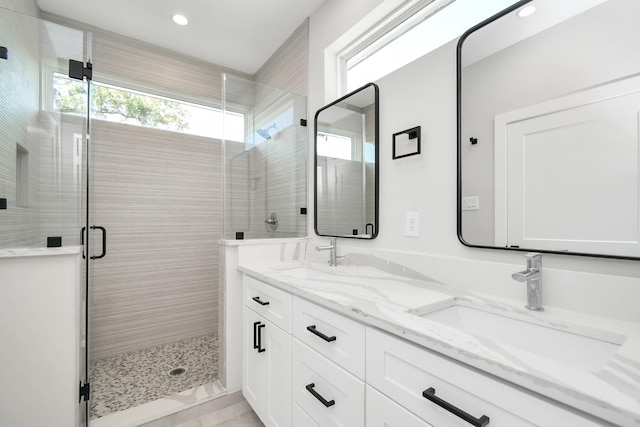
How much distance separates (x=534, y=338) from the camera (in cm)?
86

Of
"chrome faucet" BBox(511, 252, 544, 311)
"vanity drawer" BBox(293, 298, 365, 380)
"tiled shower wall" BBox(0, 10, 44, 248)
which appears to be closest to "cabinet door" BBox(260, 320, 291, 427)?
"vanity drawer" BBox(293, 298, 365, 380)

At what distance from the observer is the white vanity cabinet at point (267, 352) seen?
129 centimetres

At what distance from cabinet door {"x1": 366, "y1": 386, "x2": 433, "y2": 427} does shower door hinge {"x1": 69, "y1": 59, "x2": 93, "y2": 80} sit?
75.5 inches

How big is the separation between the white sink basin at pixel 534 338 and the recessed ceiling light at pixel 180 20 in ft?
8.42

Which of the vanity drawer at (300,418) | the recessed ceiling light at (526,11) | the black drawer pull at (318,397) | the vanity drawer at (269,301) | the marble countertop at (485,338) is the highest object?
the recessed ceiling light at (526,11)

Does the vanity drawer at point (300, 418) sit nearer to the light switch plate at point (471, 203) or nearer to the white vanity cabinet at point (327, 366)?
the white vanity cabinet at point (327, 366)

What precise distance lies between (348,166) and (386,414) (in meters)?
1.33

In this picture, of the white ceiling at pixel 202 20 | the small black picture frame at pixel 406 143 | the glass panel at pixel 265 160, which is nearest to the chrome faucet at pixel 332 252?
the glass panel at pixel 265 160

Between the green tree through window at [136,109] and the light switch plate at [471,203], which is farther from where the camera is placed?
the green tree through window at [136,109]

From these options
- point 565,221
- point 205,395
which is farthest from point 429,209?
point 205,395

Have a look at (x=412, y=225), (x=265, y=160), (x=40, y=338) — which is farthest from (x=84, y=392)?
(x=412, y=225)

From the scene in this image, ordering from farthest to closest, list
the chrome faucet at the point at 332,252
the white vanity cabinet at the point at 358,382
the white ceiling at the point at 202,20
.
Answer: the white ceiling at the point at 202,20
the chrome faucet at the point at 332,252
the white vanity cabinet at the point at 358,382

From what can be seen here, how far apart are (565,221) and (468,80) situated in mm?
643

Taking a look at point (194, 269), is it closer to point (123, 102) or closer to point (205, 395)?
point (205, 395)
